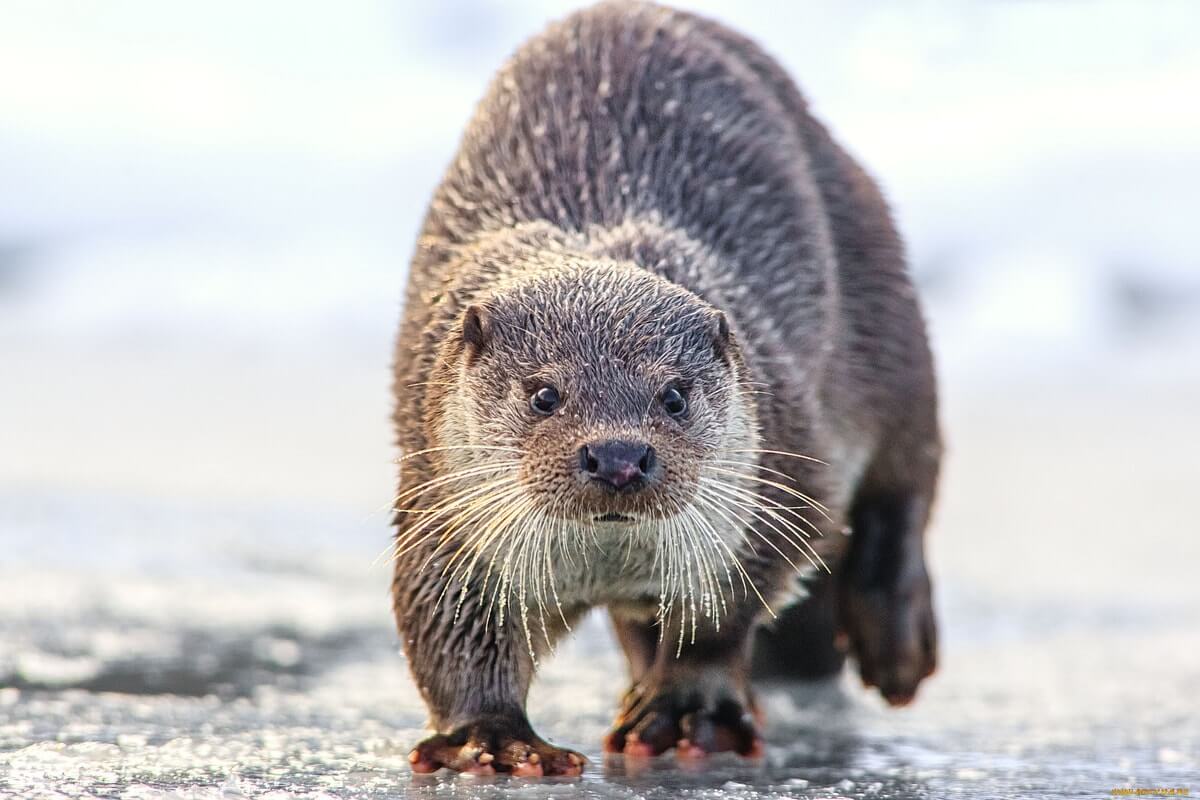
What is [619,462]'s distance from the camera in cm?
261

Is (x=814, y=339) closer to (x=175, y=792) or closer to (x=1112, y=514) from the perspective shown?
(x=175, y=792)

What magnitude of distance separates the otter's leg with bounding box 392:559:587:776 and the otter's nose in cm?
54

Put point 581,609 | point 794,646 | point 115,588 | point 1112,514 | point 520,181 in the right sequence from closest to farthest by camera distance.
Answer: point 581,609 < point 520,181 < point 794,646 < point 115,588 < point 1112,514

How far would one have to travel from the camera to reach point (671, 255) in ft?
11.0

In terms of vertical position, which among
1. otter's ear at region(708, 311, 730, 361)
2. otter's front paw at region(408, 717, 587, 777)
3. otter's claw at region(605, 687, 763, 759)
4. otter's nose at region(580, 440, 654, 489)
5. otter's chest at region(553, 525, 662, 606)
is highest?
otter's ear at region(708, 311, 730, 361)

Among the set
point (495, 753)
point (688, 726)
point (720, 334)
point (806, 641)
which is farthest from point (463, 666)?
point (806, 641)

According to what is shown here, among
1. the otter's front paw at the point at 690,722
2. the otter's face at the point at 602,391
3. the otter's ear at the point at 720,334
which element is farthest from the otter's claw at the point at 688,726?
the otter's ear at the point at 720,334

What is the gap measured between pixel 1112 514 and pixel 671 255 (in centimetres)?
510

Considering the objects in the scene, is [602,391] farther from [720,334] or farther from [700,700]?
[700,700]

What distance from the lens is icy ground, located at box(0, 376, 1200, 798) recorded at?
288 centimetres

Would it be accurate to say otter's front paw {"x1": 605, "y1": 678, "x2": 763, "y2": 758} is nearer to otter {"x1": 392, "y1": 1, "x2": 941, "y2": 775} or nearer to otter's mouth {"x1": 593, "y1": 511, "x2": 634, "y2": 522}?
otter {"x1": 392, "y1": 1, "x2": 941, "y2": 775}

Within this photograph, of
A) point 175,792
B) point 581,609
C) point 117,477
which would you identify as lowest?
point 175,792

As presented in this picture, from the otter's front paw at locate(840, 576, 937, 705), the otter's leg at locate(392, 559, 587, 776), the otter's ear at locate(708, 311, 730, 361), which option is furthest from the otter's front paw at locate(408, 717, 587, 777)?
the otter's front paw at locate(840, 576, 937, 705)

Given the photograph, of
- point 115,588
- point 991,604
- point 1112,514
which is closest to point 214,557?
point 115,588
